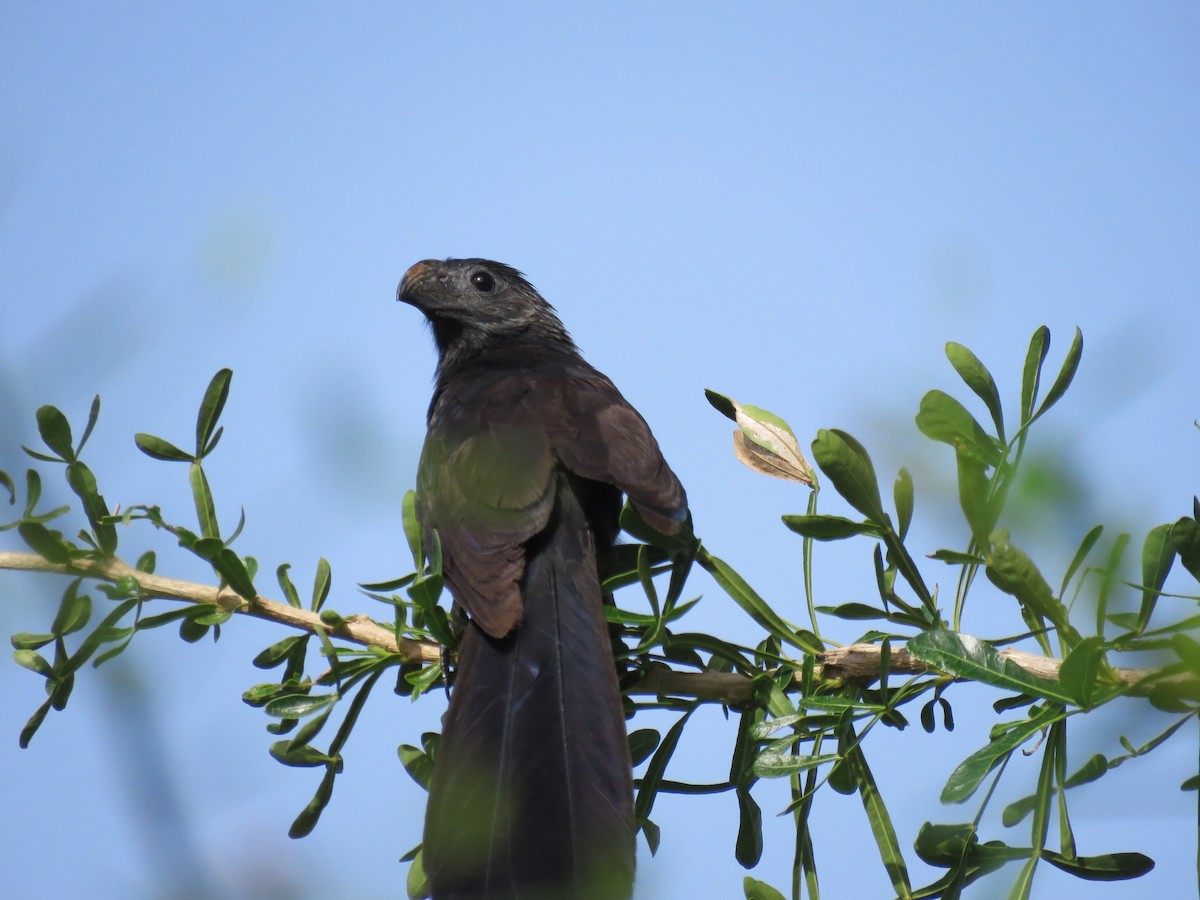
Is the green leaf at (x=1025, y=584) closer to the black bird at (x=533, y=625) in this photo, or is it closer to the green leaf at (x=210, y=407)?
the black bird at (x=533, y=625)

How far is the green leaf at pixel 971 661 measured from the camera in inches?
73.0

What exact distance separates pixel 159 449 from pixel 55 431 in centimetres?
34

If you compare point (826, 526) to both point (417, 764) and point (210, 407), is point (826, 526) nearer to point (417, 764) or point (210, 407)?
point (417, 764)

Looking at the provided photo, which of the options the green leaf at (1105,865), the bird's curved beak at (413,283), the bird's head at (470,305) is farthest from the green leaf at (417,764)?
the bird's curved beak at (413,283)

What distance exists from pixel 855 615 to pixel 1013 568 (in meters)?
0.41

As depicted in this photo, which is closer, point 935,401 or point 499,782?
point 935,401

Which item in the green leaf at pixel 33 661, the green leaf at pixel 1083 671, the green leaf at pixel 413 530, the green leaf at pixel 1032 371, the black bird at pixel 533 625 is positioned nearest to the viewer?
the green leaf at pixel 1083 671

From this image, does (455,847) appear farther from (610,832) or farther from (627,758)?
(627,758)

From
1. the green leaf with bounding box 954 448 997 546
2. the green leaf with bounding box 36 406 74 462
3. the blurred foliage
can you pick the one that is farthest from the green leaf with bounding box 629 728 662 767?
the green leaf with bounding box 36 406 74 462

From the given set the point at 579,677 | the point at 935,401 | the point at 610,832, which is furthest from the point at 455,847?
the point at 935,401

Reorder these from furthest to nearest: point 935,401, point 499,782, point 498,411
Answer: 1. point 498,411
2. point 499,782
3. point 935,401

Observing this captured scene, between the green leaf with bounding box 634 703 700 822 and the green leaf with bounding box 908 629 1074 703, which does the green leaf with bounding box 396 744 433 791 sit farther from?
the green leaf with bounding box 908 629 1074 703

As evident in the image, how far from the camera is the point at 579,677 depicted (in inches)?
102

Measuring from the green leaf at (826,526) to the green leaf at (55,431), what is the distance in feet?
5.05
